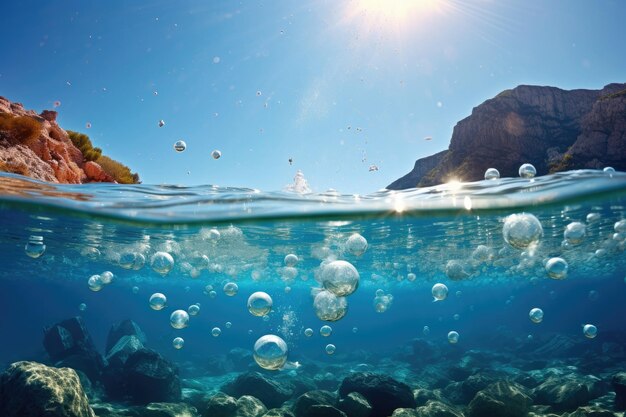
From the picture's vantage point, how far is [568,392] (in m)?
13.5

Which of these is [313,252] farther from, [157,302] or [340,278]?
[340,278]

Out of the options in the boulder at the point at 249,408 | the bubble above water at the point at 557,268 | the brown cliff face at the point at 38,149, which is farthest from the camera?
the boulder at the point at 249,408

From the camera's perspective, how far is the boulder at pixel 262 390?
15.2 metres

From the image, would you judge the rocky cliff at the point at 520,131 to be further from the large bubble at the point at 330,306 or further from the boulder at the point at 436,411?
the large bubble at the point at 330,306

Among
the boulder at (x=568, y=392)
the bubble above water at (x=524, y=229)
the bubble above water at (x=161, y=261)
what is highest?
the bubble above water at (x=524, y=229)

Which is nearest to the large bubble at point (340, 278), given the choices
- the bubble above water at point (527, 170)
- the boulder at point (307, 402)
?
the boulder at point (307, 402)

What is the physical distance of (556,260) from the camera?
917cm

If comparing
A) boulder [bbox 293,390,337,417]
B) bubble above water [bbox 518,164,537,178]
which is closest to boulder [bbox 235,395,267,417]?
boulder [bbox 293,390,337,417]

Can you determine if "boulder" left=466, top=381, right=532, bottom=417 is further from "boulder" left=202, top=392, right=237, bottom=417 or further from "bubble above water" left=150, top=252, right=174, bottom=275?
"bubble above water" left=150, top=252, right=174, bottom=275

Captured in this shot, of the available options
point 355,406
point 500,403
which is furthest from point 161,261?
point 500,403

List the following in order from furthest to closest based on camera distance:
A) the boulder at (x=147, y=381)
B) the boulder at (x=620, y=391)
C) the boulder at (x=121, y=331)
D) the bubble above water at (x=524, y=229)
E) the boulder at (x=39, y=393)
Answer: the boulder at (x=121, y=331), the boulder at (x=147, y=381), the boulder at (x=620, y=391), the boulder at (x=39, y=393), the bubble above water at (x=524, y=229)

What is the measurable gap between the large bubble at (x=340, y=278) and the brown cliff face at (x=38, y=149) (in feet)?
32.2

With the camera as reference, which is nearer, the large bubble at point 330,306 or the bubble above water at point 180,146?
the large bubble at point 330,306

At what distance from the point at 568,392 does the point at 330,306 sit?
512 inches
